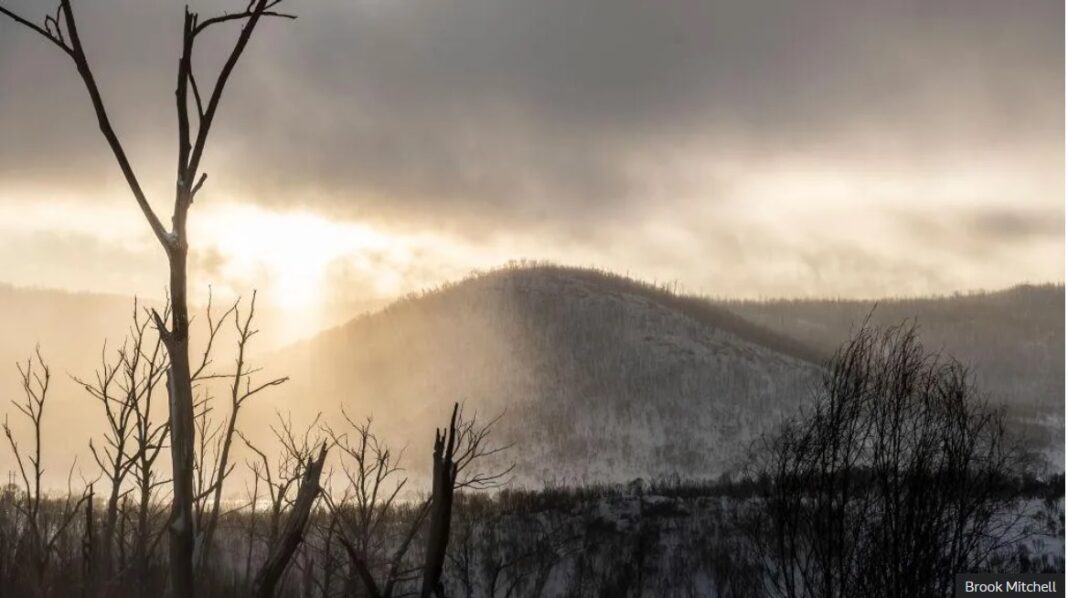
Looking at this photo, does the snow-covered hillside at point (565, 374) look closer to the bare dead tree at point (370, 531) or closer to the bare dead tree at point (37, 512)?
the bare dead tree at point (370, 531)

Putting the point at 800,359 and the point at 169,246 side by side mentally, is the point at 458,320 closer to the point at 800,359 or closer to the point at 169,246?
the point at 800,359

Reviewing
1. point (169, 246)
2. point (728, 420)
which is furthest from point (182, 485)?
point (728, 420)

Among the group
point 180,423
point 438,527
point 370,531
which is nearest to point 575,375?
point 370,531

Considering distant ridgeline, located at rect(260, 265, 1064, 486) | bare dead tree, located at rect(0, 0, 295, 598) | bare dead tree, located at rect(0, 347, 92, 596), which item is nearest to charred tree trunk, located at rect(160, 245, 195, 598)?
bare dead tree, located at rect(0, 0, 295, 598)

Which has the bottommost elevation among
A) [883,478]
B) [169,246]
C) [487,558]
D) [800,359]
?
[487,558]

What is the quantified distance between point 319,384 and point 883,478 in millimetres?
89546

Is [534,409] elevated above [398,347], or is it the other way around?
[398,347]

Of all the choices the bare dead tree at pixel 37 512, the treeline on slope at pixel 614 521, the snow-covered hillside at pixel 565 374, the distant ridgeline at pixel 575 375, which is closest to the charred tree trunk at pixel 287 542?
the treeline on slope at pixel 614 521

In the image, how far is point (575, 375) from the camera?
284ft

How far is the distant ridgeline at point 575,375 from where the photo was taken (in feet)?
251

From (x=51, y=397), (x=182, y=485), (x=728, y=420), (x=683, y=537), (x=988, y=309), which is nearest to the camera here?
(x=182, y=485)

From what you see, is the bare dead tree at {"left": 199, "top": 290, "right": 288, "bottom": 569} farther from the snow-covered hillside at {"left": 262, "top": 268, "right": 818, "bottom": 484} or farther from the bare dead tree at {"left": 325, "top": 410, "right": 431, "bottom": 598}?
the snow-covered hillside at {"left": 262, "top": 268, "right": 818, "bottom": 484}

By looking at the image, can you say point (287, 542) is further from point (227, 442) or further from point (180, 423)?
point (227, 442)

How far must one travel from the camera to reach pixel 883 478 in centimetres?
1321
